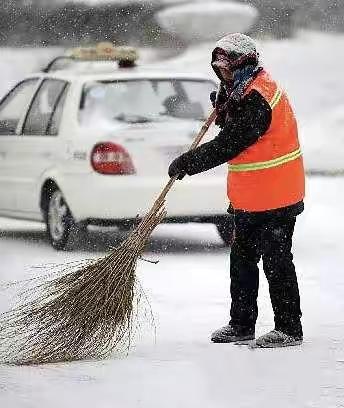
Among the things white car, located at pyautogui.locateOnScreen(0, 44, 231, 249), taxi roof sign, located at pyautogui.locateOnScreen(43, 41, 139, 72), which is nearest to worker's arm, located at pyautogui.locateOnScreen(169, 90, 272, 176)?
white car, located at pyautogui.locateOnScreen(0, 44, 231, 249)

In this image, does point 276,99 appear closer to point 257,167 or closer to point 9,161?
point 257,167

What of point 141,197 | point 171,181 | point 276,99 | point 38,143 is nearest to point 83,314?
point 171,181

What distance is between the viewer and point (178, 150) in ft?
41.0

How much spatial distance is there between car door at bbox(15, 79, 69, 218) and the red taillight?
58 cm

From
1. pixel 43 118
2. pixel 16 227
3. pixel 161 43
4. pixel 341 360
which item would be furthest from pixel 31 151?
pixel 161 43

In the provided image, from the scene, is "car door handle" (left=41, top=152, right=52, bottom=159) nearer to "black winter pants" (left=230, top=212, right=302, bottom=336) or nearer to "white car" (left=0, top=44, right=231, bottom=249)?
"white car" (left=0, top=44, right=231, bottom=249)

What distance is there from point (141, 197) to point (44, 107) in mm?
1722

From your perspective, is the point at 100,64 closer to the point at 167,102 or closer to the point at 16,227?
the point at 167,102

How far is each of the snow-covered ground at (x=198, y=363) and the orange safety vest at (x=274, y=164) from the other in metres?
0.76

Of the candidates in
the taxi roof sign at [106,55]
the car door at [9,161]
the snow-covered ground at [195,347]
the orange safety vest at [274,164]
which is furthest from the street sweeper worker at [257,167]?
the car door at [9,161]

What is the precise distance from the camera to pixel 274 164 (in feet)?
27.0

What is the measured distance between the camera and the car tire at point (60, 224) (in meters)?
12.9

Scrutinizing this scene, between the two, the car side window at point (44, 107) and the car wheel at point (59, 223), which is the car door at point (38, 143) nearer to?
the car side window at point (44, 107)

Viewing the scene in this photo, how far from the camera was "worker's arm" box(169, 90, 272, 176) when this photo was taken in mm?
8094
